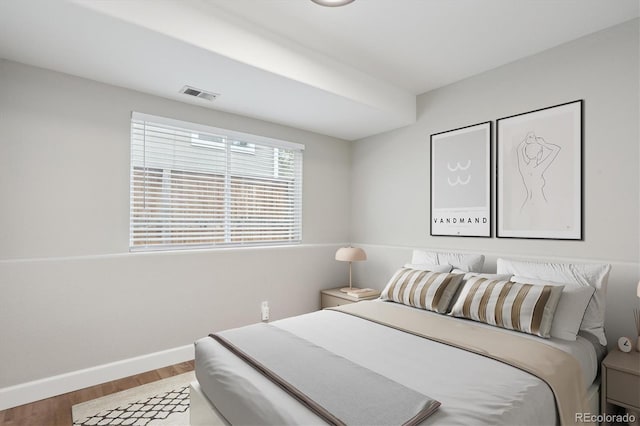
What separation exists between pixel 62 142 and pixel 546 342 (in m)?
3.61

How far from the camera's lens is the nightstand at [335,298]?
12.1 feet

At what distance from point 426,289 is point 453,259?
545 mm

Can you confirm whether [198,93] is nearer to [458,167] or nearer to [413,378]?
[458,167]

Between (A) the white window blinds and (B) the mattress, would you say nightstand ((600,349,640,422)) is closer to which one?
(B) the mattress

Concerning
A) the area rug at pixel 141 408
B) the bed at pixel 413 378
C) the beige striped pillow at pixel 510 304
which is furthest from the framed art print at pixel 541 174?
the area rug at pixel 141 408

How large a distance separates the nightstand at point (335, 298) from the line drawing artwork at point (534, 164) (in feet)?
5.98

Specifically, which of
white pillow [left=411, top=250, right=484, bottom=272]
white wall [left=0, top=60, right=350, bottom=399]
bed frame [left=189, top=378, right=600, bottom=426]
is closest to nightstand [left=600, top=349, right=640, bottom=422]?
bed frame [left=189, top=378, right=600, bottom=426]

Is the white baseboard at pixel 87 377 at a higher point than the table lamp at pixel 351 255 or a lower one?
lower

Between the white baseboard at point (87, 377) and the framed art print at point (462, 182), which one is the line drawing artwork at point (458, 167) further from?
the white baseboard at point (87, 377)

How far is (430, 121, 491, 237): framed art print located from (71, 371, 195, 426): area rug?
271cm

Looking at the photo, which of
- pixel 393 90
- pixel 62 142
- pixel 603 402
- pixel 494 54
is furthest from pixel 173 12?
pixel 603 402

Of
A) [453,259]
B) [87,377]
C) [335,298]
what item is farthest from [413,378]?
[87,377]

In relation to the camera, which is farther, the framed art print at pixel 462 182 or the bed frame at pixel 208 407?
the framed art print at pixel 462 182

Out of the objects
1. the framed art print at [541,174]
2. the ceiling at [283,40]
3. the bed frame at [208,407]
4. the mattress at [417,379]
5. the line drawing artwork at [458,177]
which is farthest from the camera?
the line drawing artwork at [458,177]
